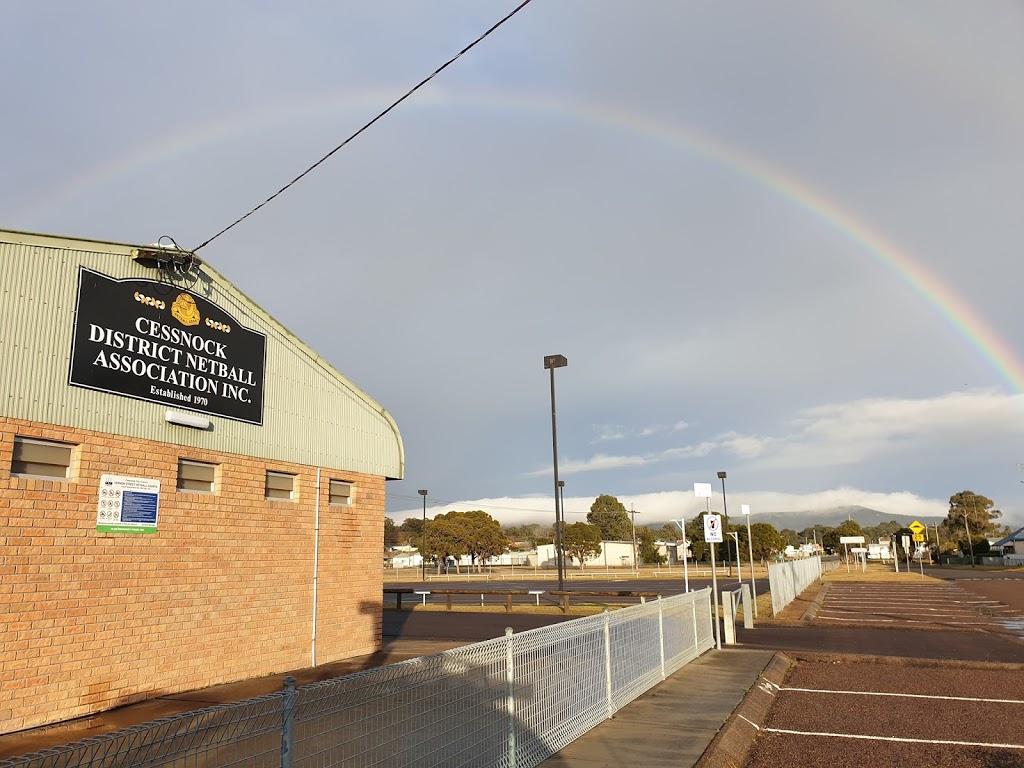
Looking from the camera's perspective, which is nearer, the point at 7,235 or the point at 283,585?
the point at 7,235

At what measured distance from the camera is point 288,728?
406 cm

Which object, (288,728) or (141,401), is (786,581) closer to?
(141,401)

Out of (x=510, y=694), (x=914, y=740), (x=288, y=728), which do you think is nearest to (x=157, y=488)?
(x=510, y=694)

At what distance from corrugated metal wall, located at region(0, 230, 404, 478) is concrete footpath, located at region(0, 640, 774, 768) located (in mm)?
3643

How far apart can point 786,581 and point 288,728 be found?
24229 mm

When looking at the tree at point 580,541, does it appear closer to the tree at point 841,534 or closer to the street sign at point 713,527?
the tree at point 841,534

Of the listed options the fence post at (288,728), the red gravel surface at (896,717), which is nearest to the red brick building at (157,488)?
the fence post at (288,728)

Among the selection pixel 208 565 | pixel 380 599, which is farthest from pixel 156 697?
pixel 380 599

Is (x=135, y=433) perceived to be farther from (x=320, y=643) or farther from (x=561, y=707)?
(x=561, y=707)

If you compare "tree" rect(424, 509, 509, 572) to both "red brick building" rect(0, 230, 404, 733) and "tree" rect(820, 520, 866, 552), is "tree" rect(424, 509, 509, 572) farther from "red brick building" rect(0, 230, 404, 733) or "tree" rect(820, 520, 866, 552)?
"red brick building" rect(0, 230, 404, 733)

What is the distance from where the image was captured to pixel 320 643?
44.8 feet

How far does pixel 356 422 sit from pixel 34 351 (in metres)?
6.69

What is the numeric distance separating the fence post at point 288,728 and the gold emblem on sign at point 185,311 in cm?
889

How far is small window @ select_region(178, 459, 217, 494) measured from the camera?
11422mm
